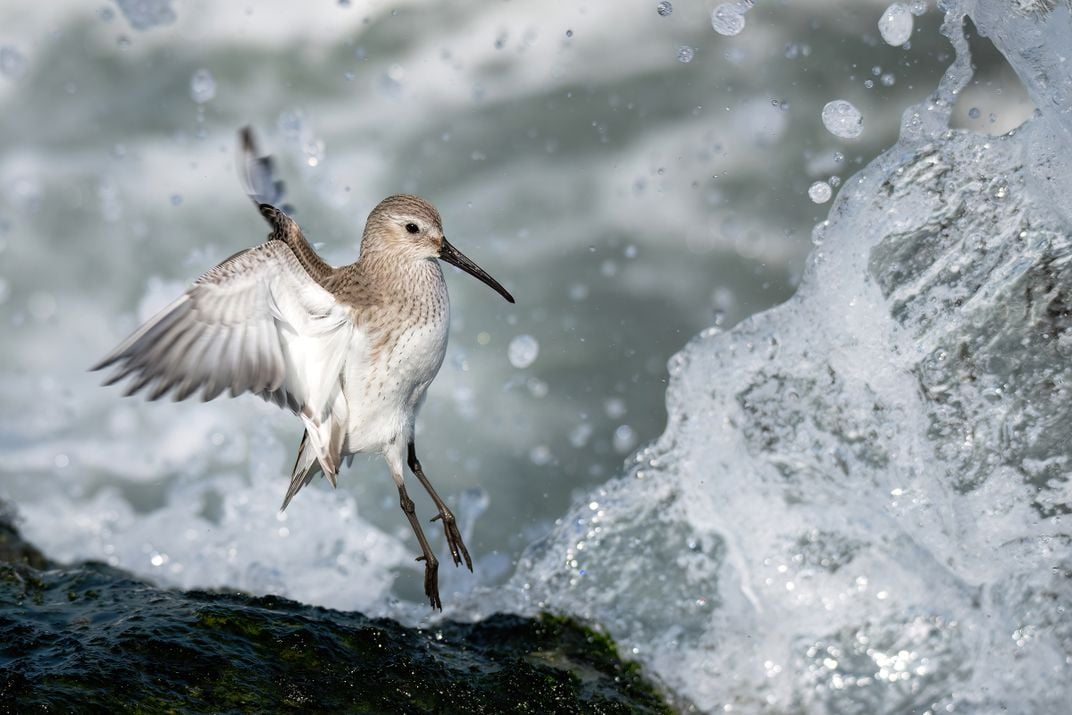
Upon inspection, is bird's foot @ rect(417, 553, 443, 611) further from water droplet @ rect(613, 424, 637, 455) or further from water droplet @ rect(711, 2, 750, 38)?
water droplet @ rect(613, 424, 637, 455)

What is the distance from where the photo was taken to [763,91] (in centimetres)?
721

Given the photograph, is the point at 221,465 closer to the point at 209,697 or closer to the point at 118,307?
the point at 118,307

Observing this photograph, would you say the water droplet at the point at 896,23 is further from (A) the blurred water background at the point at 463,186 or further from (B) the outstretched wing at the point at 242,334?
(B) the outstretched wing at the point at 242,334

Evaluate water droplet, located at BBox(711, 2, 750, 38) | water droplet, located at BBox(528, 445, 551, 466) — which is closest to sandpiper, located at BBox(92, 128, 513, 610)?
water droplet, located at BBox(711, 2, 750, 38)

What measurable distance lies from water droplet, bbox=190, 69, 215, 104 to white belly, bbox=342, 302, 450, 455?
4.79 m

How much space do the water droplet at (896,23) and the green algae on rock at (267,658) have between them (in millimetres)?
3085

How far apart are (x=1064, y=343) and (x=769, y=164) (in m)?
3.72

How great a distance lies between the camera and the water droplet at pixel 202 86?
794 centimetres

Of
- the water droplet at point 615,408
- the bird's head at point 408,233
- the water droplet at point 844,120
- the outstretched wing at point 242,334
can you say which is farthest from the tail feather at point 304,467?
the water droplet at point 615,408

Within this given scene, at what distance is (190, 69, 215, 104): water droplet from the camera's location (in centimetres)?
794

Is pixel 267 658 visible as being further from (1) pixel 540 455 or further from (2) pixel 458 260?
(1) pixel 540 455

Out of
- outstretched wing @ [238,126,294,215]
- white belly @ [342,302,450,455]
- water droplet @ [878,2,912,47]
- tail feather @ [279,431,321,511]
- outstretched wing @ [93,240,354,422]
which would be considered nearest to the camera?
outstretched wing @ [93,240,354,422]

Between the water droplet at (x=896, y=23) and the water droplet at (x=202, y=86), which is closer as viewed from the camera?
the water droplet at (x=896, y=23)

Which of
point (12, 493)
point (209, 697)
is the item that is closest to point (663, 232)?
point (12, 493)
